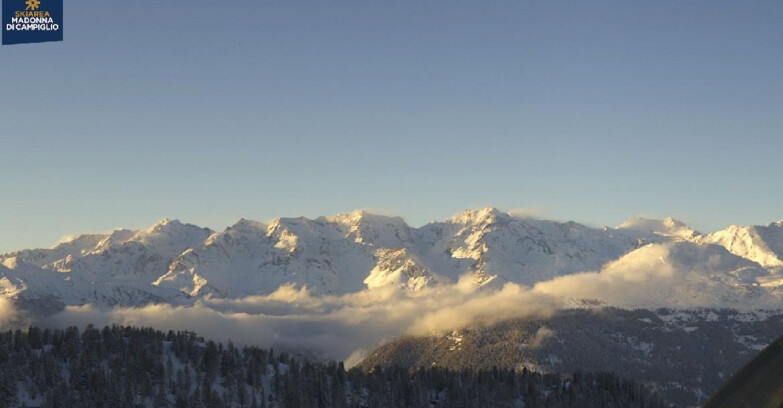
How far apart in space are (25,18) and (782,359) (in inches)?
5285

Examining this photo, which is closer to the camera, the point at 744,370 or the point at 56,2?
the point at 744,370

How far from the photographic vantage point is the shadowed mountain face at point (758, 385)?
60.4 metres

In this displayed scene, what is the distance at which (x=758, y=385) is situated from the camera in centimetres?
6159

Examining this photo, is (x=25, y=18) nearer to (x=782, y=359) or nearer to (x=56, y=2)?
(x=56, y=2)

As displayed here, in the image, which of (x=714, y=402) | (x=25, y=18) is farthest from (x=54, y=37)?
(x=714, y=402)

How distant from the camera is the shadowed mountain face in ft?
198

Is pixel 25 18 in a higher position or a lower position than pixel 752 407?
higher

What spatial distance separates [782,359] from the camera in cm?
6144

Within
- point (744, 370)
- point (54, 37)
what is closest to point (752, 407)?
point (744, 370)

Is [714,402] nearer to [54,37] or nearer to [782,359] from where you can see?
[782,359]

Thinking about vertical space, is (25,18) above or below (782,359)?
above

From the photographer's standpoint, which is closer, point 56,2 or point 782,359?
point 782,359

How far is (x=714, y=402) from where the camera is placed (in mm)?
63688

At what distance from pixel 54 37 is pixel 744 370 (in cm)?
12547
